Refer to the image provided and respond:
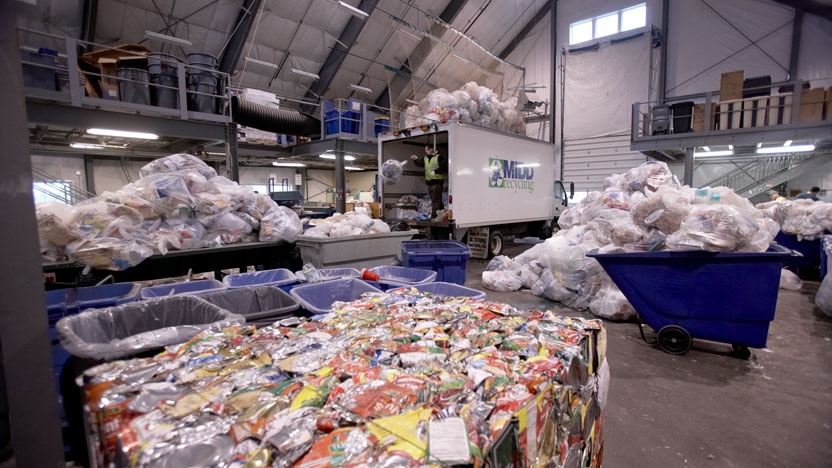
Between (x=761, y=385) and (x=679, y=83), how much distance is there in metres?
13.5

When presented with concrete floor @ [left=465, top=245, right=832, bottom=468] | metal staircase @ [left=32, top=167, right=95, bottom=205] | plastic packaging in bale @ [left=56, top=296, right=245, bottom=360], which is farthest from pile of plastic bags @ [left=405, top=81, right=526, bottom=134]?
metal staircase @ [left=32, top=167, right=95, bottom=205]

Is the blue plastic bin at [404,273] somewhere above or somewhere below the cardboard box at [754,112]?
below

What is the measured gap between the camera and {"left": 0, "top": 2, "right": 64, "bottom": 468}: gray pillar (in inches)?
50.9

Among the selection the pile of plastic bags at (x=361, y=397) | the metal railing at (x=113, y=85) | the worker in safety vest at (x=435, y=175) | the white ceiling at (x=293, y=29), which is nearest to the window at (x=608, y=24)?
the white ceiling at (x=293, y=29)

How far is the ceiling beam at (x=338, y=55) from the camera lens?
12.1 meters

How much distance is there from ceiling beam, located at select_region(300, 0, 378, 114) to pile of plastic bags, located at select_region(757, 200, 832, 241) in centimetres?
1138

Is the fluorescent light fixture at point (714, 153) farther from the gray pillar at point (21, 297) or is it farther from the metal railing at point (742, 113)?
the gray pillar at point (21, 297)

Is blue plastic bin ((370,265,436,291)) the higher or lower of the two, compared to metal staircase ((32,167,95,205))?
lower

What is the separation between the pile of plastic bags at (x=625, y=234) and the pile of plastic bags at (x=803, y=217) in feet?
5.83


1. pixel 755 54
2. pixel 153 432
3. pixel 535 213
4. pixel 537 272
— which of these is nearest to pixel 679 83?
pixel 755 54

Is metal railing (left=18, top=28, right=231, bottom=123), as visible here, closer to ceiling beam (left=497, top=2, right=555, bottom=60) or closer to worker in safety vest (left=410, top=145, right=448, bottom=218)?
worker in safety vest (left=410, top=145, right=448, bottom=218)

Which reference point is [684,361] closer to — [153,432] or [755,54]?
[153,432]

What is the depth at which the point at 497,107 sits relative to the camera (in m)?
10.9

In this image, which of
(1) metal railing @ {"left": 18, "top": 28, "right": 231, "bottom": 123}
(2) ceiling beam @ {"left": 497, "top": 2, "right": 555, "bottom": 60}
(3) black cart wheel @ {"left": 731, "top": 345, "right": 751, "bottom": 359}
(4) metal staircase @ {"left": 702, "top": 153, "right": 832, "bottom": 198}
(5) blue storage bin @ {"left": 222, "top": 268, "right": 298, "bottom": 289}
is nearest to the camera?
(5) blue storage bin @ {"left": 222, "top": 268, "right": 298, "bottom": 289}
